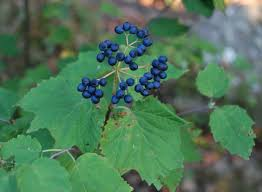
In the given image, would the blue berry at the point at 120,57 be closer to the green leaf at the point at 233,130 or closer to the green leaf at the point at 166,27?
the green leaf at the point at 233,130

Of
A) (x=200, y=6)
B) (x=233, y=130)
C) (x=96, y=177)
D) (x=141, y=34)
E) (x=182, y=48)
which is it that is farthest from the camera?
(x=182, y=48)

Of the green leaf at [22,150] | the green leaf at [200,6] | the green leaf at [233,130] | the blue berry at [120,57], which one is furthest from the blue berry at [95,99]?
the green leaf at [200,6]

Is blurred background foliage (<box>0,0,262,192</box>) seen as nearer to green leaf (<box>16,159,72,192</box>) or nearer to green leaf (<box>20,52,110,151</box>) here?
green leaf (<box>20,52,110,151</box>)

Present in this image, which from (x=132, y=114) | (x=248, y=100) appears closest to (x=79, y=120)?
(x=132, y=114)

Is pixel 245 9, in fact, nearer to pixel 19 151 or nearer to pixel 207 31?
pixel 207 31

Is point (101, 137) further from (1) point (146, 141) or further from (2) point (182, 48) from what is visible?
(2) point (182, 48)

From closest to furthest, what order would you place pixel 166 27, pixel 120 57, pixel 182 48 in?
pixel 120 57, pixel 166 27, pixel 182 48

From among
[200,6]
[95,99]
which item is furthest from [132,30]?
[200,6]
